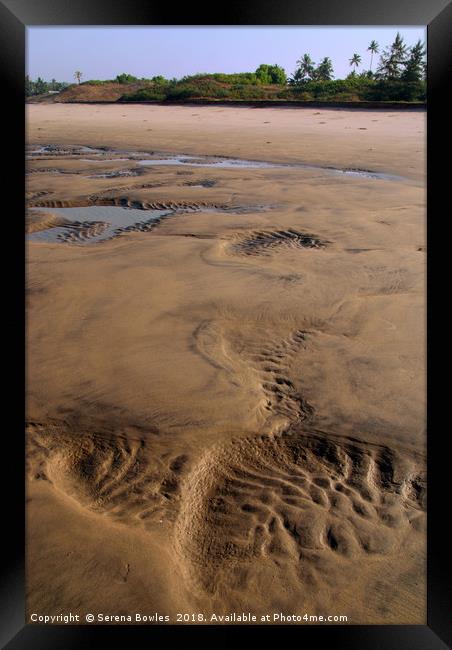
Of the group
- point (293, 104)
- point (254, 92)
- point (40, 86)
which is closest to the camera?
point (293, 104)

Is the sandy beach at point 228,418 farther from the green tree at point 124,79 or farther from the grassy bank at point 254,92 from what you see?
the green tree at point 124,79

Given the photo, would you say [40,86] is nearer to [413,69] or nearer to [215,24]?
[413,69]

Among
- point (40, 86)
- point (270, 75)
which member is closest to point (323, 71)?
point (270, 75)

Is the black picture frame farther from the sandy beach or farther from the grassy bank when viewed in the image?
the grassy bank

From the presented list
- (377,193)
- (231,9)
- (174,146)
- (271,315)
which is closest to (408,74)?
(174,146)
